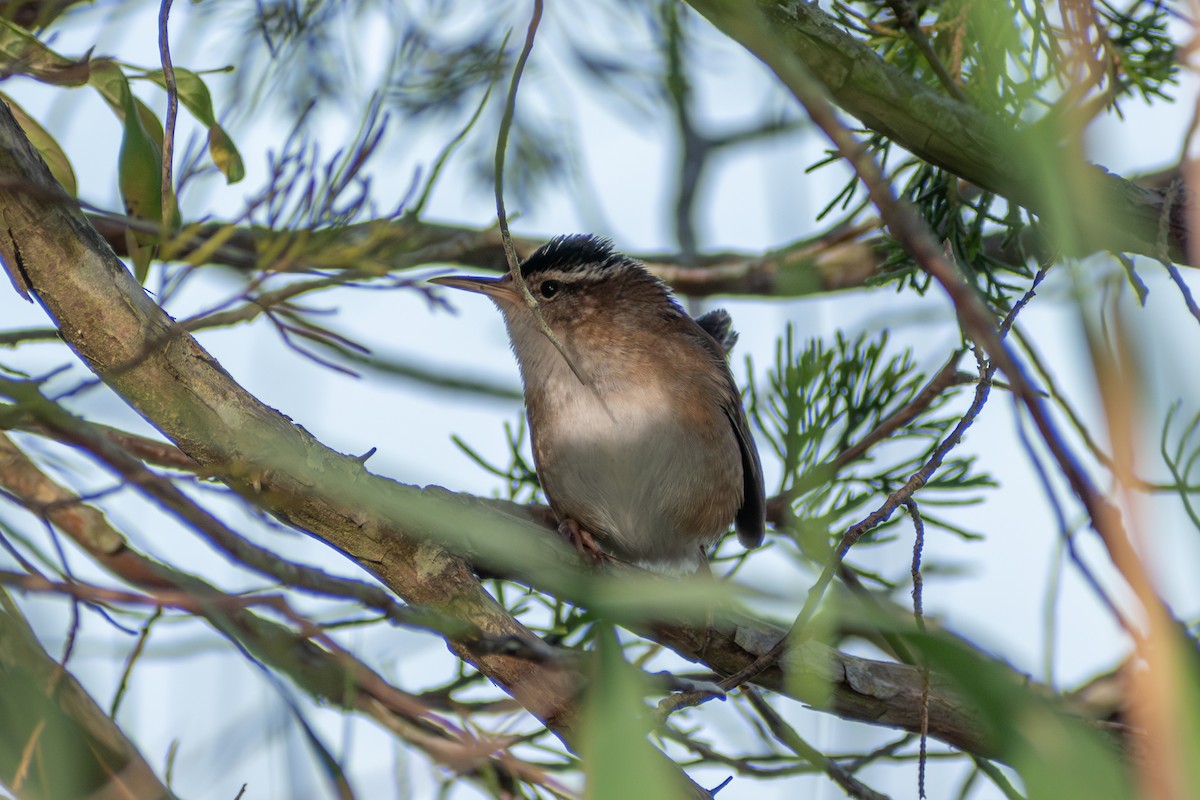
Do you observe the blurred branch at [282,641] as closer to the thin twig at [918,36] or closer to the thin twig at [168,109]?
the thin twig at [168,109]

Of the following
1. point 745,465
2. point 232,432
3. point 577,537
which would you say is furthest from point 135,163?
point 745,465

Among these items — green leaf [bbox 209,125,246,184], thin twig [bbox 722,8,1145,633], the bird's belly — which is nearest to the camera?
thin twig [bbox 722,8,1145,633]

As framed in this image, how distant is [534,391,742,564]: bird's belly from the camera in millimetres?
3506

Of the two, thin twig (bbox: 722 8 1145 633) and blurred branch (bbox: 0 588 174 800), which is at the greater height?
thin twig (bbox: 722 8 1145 633)

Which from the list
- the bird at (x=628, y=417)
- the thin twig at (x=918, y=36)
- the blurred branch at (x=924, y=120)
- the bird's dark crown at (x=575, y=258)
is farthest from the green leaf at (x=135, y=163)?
the bird's dark crown at (x=575, y=258)

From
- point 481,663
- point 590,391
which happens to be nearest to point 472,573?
point 481,663

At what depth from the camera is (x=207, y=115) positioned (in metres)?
2.31

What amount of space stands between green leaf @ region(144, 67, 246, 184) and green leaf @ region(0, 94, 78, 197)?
229 mm

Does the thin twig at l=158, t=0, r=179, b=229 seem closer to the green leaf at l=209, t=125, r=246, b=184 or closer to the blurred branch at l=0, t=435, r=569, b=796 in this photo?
the green leaf at l=209, t=125, r=246, b=184

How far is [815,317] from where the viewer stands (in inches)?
56.6

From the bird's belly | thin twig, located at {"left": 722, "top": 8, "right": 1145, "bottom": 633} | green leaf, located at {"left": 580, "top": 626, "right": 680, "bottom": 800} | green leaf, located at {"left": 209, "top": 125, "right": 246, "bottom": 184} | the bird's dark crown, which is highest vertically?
the bird's dark crown

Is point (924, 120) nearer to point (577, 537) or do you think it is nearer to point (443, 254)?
point (577, 537)

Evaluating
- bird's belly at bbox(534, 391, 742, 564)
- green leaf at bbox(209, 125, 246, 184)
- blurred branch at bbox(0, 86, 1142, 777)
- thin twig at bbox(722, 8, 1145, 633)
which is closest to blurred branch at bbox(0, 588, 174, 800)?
blurred branch at bbox(0, 86, 1142, 777)

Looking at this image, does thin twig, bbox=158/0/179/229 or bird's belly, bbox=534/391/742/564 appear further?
bird's belly, bbox=534/391/742/564
